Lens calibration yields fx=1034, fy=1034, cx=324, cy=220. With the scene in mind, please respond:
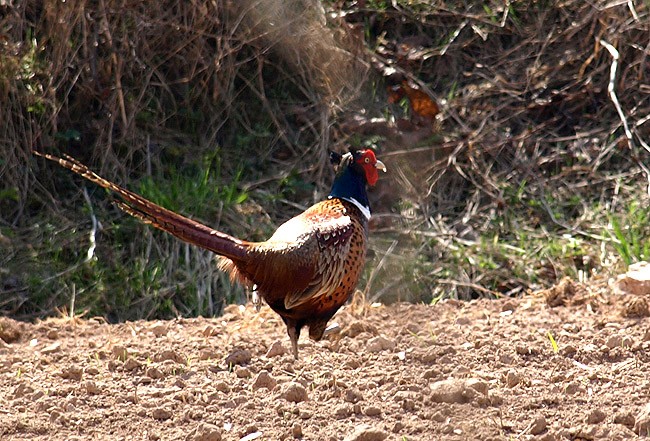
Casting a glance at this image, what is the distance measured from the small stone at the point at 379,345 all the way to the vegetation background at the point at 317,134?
161 centimetres

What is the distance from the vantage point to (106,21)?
616cm

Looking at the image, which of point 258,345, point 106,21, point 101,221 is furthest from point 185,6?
point 258,345

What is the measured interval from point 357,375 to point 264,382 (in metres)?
0.35

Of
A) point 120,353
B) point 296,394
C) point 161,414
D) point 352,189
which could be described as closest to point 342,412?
point 296,394

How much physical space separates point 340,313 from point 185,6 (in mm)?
2400

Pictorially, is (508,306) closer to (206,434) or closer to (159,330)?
(159,330)

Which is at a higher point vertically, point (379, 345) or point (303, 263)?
point (303, 263)

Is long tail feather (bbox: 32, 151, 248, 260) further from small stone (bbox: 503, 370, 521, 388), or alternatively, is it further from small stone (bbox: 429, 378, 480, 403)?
A: small stone (bbox: 503, 370, 521, 388)

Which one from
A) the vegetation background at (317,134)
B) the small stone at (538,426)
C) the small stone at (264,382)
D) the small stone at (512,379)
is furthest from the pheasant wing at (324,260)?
the vegetation background at (317,134)

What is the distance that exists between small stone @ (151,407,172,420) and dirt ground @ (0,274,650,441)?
0.01 m

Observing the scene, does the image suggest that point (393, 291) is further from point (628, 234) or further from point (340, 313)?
point (628, 234)

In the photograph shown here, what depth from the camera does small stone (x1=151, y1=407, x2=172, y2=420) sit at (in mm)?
3471

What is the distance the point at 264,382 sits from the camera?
3785 mm

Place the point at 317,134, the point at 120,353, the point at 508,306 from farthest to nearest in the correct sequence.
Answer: the point at 317,134 → the point at 508,306 → the point at 120,353
